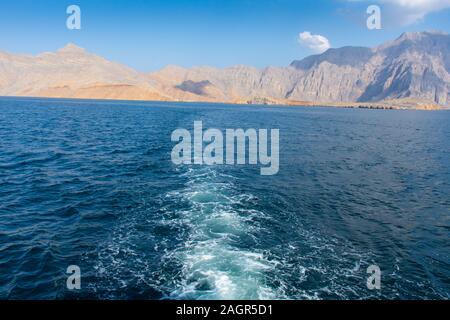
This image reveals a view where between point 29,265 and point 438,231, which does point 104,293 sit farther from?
point 438,231

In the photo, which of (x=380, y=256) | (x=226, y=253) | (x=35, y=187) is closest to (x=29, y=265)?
(x=226, y=253)
